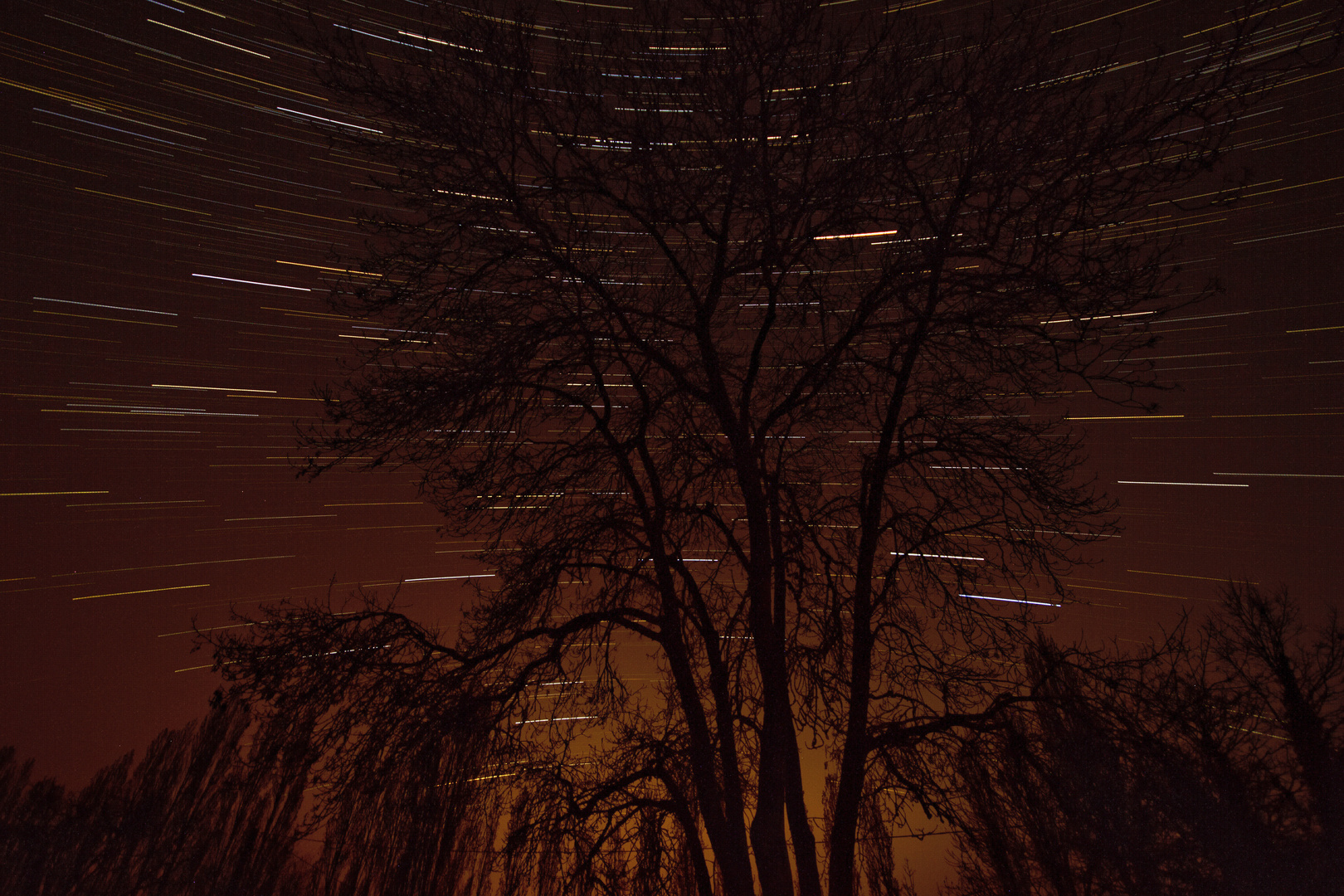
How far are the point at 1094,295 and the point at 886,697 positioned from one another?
11.6 ft

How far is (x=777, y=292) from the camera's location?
582cm

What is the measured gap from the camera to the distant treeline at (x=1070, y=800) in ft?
17.0

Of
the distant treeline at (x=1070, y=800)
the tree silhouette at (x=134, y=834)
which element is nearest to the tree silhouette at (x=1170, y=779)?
the distant treeline at (x=1070, y=800)

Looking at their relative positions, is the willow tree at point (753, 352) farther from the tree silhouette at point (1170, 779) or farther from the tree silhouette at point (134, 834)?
the tree silhouette at point (134, 834)

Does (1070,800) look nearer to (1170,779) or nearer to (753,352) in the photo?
(1170,779)

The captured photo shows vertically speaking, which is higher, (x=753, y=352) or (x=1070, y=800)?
Result: (x=753, y=352)

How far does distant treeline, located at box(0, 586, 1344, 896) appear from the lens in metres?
5.18

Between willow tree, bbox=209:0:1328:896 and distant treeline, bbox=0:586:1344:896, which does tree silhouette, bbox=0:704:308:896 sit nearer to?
distant treeline, bbox=0:586:1344:896

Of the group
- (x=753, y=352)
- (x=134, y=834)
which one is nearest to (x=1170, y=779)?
(x=753, y=352)

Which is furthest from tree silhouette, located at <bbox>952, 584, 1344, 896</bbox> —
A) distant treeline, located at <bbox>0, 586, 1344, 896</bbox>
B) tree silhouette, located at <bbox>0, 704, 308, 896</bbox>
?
tree silhouette, located at <bbox>0, 704, 308, 896</bbox>

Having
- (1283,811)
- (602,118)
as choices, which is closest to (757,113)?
(602,118)

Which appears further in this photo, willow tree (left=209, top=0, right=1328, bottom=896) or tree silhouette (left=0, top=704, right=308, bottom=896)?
tree silhouette (left=0, top=704, right=308, bottom=896)

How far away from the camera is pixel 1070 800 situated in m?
5.63

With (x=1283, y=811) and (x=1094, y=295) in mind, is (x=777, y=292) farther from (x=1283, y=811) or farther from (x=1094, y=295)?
(x=1283, y=811)
